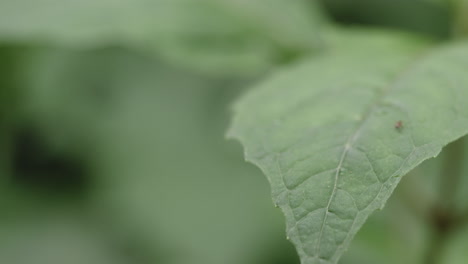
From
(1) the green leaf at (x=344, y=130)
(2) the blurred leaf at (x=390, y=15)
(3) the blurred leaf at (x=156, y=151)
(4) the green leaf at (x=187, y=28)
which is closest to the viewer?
(1) the green leaf at (x=344, y=130)

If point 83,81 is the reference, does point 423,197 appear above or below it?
below

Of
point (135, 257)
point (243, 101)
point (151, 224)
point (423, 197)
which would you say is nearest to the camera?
point (243, 101)

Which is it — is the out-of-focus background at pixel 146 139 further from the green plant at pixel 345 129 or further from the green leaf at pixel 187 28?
the green plant at pixel 345 129

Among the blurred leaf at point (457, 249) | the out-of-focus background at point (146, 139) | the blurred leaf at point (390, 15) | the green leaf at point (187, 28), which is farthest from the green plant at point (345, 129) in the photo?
the blurred leaf at point (390, 15)

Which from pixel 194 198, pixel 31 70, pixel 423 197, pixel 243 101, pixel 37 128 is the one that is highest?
pixel 243 101

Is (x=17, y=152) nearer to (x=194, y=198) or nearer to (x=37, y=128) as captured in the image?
(x=37, y=128)

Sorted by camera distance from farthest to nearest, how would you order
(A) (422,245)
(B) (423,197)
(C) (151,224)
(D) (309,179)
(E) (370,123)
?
(C) (151,224) → (A) (422,245) → (B) (423,197) → (E) (370,123) → (D) (309,179)

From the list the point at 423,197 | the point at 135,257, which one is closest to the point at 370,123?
the point at 423,197

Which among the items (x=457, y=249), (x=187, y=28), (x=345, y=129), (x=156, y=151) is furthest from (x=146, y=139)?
(x=345, y=129)
